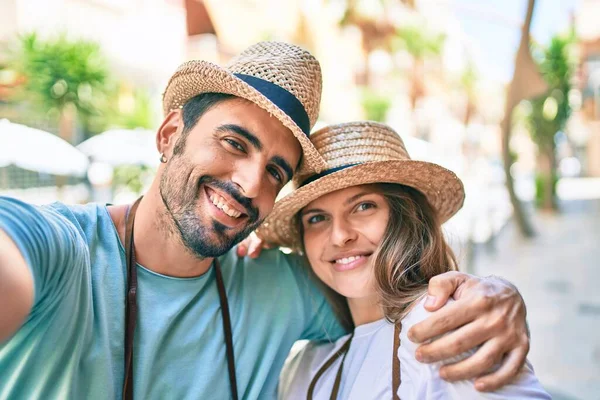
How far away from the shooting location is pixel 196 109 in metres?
1.87

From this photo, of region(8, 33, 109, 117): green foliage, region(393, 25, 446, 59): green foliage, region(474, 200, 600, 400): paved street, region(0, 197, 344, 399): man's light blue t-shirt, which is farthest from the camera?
region(393, 25, 446, 59): green foliage

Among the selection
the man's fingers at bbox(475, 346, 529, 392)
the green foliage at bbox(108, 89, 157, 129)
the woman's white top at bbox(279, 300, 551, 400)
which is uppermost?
the man's fingers at bbox(475, 346, 529, 392)

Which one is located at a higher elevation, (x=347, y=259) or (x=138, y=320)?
(x=347, y=259)

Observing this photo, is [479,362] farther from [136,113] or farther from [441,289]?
[136,113]

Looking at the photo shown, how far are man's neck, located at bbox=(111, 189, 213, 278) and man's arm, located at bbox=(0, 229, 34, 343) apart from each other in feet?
2.14

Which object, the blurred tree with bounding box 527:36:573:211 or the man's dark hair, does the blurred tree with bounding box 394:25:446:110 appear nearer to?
the blurred tree with bounding box 527:36:573:211

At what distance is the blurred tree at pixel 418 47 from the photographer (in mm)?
30062

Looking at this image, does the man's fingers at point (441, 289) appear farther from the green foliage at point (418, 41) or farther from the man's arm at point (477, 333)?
the green foliage at point (418, 41)

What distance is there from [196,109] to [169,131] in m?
0.19

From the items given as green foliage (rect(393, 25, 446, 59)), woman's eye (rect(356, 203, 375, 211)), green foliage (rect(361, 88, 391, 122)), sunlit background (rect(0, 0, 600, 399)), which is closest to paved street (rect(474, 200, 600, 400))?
sunlit background (rect(0, 0, 600, 399))

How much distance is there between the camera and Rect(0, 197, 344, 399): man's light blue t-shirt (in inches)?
50.5

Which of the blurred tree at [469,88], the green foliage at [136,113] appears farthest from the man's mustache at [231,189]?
the blurred tree at [469,88]

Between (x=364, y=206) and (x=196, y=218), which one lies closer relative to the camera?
(x=196, y=218)

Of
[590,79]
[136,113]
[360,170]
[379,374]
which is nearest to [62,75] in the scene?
[136,113]
